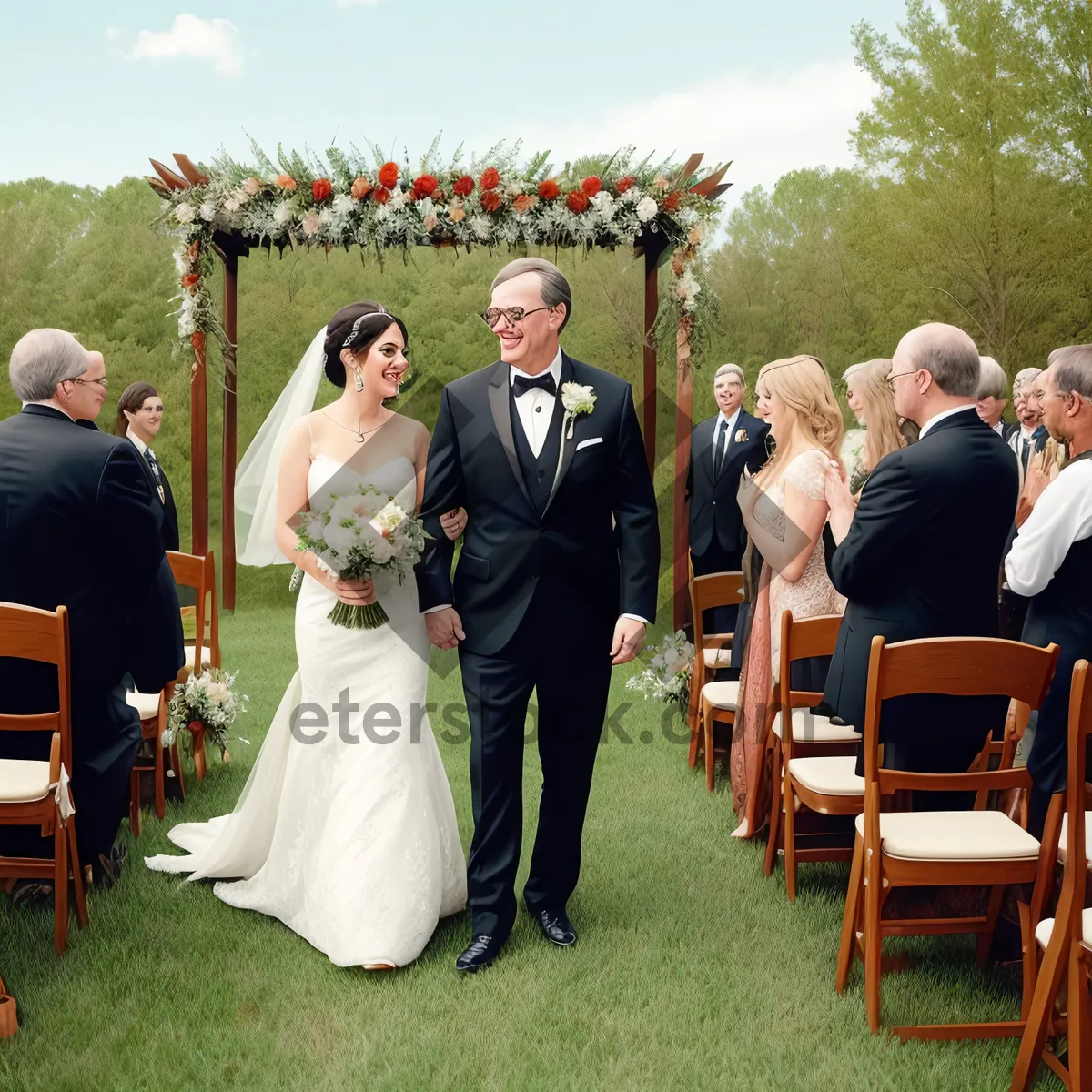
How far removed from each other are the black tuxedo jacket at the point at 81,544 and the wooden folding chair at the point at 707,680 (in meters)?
2.75

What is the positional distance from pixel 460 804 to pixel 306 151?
448cm

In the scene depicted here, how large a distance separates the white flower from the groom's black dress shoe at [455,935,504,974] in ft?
5.86

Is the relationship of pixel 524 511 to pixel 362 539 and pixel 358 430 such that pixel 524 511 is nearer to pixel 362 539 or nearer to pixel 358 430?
pixel 362 539

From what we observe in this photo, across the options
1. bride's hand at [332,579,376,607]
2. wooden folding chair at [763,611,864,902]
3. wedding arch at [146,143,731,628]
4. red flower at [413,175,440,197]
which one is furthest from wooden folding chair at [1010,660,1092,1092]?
red flower at [413,175,440,197]

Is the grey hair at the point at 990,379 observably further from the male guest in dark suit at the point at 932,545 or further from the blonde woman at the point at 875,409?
the male guest in dark suit at the point at 932,545

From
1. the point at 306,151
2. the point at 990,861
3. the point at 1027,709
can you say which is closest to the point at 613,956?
the point at 990,861

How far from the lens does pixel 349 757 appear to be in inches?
153

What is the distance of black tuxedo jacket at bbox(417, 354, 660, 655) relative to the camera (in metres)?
3.50

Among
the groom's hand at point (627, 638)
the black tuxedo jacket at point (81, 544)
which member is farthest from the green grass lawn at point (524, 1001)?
the groom's hand at point (627, 638)

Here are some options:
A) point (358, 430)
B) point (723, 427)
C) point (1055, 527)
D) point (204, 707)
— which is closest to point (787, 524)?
point (1055, 527)

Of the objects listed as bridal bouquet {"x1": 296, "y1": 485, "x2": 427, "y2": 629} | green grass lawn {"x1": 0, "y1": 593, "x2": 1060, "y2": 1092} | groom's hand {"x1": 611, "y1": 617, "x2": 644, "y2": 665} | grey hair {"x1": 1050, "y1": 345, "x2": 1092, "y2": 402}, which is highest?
grey hair {"x1": 1050, "y1": 345, "x2": 1092, "y2": 402}

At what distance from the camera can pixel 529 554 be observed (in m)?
3.51

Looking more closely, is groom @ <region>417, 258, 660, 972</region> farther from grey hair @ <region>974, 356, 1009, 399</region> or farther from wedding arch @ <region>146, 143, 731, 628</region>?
wedding arch @ <region>146, 143, 731, 628</region>

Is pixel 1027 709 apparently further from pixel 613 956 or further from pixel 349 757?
pixel 349 757
